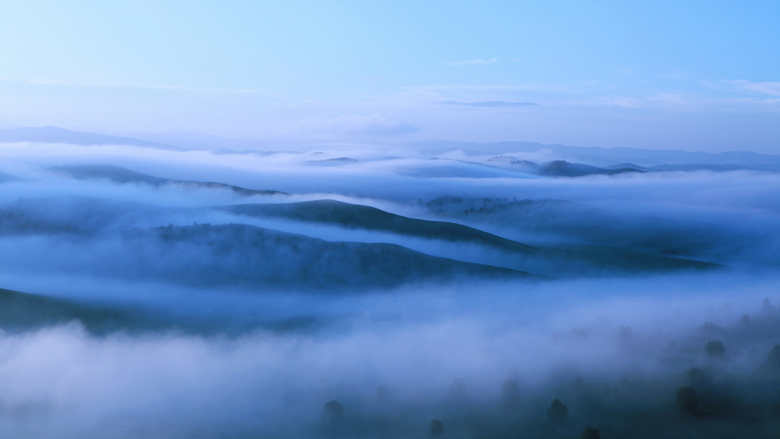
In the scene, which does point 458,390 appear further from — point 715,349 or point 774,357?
point 774,357

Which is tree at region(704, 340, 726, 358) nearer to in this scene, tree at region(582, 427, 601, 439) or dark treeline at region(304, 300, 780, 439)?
dark treeline at region(304, 300, 780, 439)

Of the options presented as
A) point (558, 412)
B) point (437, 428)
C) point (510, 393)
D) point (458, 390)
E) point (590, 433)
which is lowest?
point (437, 428)

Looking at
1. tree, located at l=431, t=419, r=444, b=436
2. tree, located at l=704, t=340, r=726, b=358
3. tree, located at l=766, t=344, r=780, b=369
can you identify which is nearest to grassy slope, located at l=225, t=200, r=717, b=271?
tree, located at l=704, t=340, r=726, b=358

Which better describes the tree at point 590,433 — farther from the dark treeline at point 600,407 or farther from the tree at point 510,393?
the tree at point 510,393

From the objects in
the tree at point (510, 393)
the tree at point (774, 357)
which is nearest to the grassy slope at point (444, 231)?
the tree at point (774, 357)

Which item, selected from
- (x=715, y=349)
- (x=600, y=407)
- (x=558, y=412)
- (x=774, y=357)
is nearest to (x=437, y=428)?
(x=558, y=412)

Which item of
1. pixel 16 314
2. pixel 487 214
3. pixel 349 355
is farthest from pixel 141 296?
pixel 487 214
